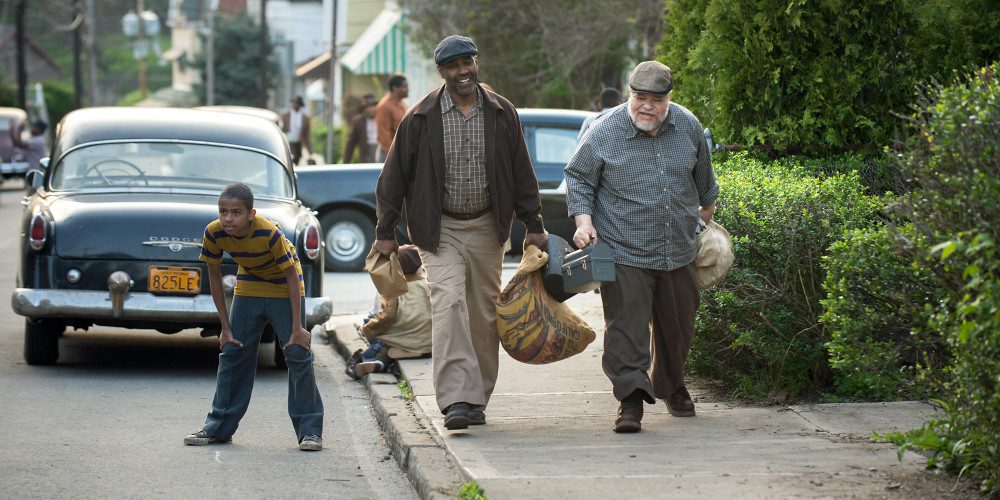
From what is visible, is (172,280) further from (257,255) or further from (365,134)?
(365,134)

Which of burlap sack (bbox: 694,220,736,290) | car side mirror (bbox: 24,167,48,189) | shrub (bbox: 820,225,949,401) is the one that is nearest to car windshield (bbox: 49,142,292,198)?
car side mirror (bbox: 24,167,48,189)

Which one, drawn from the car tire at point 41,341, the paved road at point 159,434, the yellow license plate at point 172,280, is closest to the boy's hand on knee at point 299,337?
the paved road at point 159,434

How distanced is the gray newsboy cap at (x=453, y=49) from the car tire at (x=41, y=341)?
3916 mm

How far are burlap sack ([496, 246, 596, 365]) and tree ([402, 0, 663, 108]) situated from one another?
1316cm

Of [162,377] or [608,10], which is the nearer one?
[162,377]

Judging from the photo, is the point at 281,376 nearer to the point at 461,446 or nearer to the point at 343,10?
the point at 461,446

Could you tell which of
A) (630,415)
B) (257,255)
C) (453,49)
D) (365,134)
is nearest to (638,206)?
(630,415)

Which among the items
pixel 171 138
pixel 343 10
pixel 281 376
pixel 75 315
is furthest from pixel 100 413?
pixel 343 10

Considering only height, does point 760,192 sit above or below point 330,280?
above

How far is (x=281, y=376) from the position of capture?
9445 millimetres

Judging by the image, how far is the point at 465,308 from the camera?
22.4ft

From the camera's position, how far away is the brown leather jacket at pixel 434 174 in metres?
6.86

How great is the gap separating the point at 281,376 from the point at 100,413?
5.89ft

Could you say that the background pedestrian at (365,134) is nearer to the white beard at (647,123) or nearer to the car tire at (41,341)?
the car tire at (41,341)
